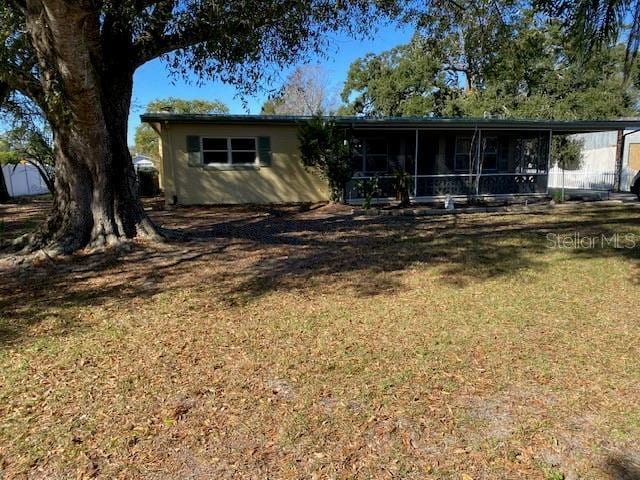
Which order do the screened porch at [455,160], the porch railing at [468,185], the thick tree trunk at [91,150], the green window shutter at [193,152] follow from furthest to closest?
the screened porch at [455,160]
the porch railing at [468,185]
the green window shutter at [193,152]
the thick tree trunk at [91,150]

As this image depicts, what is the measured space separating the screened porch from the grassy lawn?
9175mm

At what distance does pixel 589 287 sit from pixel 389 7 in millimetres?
6108

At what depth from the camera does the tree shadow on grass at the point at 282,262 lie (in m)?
5.46

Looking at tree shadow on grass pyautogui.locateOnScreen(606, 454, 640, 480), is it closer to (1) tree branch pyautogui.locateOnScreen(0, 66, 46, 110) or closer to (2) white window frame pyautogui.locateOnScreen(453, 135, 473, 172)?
(1) tree branch pyautogui.locateOnScreen(0, 66, 46, 110)

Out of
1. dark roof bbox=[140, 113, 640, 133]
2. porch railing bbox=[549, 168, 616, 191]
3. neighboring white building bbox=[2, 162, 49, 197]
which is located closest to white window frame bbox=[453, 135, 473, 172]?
dark roof bbox=[140, 113, 640, 133]

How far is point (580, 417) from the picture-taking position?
Result: 290cm

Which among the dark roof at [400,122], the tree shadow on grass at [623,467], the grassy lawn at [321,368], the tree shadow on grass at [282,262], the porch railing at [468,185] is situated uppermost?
the dark roof at [400,122]

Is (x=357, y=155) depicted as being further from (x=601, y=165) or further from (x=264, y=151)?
(x=601, y=165)

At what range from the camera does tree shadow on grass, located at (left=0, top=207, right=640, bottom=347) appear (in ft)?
17.9

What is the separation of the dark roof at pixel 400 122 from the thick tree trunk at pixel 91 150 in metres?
6.12

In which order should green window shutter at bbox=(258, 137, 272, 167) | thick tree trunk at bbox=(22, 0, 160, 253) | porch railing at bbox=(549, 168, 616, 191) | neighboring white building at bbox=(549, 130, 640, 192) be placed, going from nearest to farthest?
thick tree trunk at bbox=(22, 0, 160, 253), green window shutter at bbox=(258, 137, 272, 167), porch railing at bbox=(549, 168, 616, 191), neighboring white building at bbox=(549, 130, 640, 192)

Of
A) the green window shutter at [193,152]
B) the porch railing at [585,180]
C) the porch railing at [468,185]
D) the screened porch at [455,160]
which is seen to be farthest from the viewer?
the porch railing at [585,180]

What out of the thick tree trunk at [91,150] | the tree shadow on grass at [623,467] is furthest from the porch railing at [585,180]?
the tree shadow on grass at [623,467]

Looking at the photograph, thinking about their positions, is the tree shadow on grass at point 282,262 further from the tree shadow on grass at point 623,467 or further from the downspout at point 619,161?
the downspout at point 619,161
